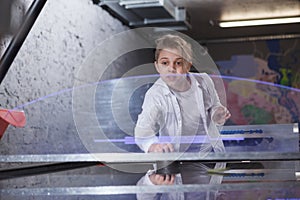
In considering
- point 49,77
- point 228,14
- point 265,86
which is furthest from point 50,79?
point 265,86

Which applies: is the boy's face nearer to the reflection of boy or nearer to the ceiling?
the reflection of boy

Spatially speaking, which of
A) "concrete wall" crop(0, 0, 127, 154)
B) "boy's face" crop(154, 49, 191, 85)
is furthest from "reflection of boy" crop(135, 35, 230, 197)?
"concrete wall" crop(0, 0, 127, 154)

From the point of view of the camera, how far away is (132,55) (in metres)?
3.29

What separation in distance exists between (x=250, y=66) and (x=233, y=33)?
325mm

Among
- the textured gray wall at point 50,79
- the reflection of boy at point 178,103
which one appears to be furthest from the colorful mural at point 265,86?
the reflection of boy at point 178,103

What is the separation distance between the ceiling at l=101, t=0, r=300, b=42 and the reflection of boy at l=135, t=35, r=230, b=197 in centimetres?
135

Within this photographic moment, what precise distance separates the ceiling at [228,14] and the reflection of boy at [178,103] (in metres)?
1.35

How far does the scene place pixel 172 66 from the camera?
1521 mm

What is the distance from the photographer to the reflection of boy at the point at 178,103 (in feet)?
4.92

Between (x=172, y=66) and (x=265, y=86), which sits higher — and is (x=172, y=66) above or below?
below

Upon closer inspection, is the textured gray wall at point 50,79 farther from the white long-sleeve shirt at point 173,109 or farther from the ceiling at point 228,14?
the ceiling at point 228,14

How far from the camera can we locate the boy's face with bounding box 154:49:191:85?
1503 millimetres

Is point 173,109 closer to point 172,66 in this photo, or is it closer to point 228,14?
point 172,66

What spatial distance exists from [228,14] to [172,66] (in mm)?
2123
